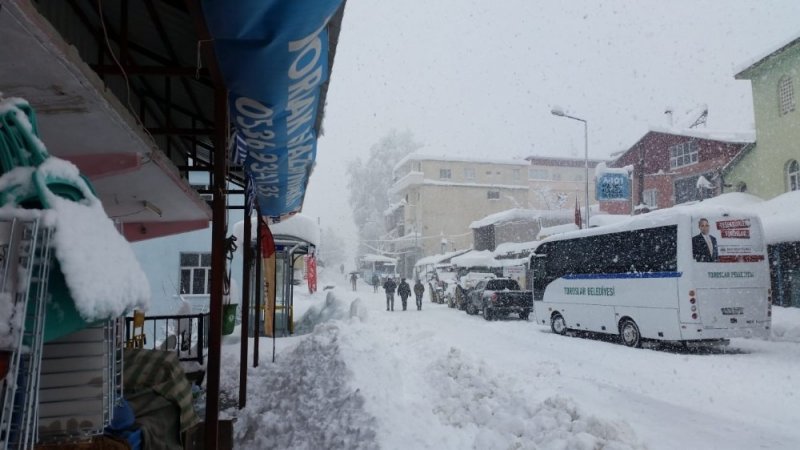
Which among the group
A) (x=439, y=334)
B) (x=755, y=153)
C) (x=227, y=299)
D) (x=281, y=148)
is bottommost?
(x=439, y=334)

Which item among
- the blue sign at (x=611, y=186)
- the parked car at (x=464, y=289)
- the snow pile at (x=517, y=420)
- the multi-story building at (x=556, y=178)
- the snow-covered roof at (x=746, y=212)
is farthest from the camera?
the multi-story building at (x=556, y=178)

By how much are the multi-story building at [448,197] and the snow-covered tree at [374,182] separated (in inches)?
508

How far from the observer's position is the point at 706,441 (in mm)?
6395

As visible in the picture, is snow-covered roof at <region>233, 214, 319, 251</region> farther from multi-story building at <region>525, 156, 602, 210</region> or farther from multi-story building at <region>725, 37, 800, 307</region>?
multi-story building at <region>525, 156, 602, 210</region>

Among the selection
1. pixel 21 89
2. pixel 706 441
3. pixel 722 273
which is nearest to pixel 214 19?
pixel 21 89

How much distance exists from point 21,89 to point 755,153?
96.8ft

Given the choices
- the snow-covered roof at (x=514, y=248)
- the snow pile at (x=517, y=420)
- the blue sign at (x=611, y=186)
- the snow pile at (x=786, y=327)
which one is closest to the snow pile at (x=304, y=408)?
the snow pile at (x=517, y=420)

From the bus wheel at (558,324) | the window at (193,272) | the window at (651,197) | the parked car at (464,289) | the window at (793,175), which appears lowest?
the bus wheel at (558,324)

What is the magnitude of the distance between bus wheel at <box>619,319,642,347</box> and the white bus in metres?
0.03

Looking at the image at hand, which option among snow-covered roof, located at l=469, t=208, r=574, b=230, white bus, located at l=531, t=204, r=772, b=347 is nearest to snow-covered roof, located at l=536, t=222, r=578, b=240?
snow-covered roof, located at l=469, t=208, r=574, b=230

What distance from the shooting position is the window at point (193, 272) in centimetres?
2020

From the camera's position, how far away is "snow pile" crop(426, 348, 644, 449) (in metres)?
5.46

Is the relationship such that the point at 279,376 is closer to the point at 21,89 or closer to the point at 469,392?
the point at 469,392

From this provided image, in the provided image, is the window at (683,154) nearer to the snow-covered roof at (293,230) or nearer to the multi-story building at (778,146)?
the multi-story building at (778,146)
